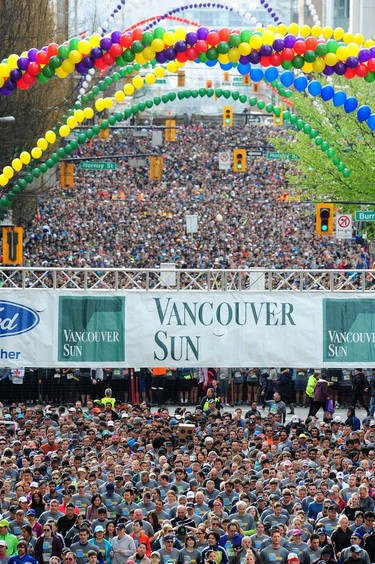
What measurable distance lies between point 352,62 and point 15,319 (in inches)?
320

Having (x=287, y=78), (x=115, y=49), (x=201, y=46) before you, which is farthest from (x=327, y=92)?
(x=115, y=49)

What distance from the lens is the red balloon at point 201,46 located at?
70.2 ft

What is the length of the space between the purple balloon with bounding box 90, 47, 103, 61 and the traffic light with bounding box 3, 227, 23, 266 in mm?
12427

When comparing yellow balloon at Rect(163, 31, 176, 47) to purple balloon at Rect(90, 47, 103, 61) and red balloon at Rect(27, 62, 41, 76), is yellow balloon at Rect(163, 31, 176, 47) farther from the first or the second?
red balloon at Rect(27, 62, 41, 76)

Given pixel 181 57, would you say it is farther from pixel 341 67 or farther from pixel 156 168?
pixel 156 168

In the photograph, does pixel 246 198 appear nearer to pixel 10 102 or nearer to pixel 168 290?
pixel 10 102

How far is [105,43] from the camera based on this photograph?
847 inches

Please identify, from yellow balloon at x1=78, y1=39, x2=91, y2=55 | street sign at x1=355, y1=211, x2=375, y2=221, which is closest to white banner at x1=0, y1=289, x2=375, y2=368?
yellow balloon at x1=78, y1=39, x2=91, y2=55

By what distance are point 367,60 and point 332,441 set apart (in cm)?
651

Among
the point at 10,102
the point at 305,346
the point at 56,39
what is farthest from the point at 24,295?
the point at 56,39

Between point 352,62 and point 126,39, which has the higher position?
point 126,39

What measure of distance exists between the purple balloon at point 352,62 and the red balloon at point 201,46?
75.6 inches

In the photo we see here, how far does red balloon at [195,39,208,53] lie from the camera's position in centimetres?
2141

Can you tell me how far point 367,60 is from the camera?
21.3 meters
